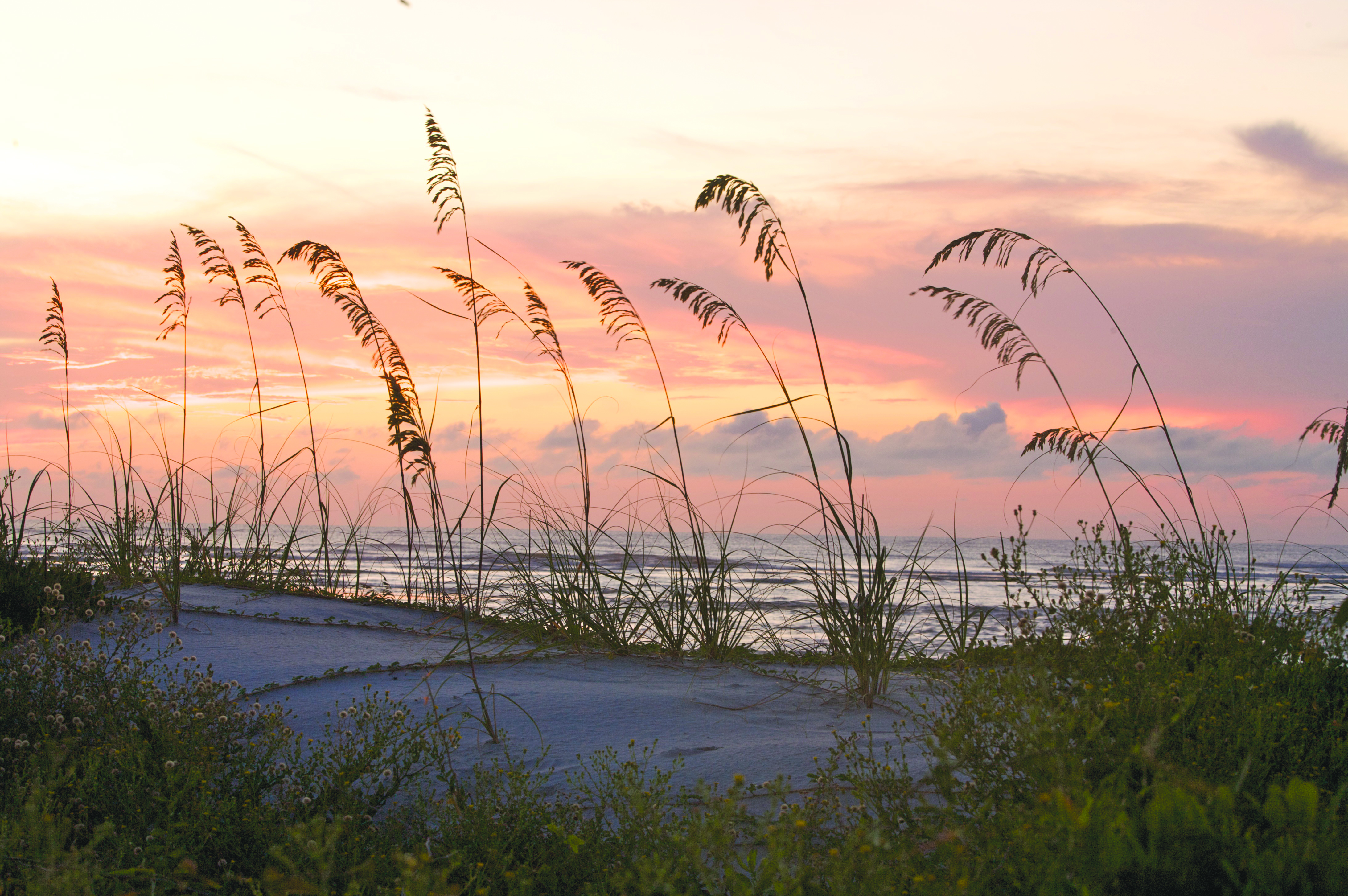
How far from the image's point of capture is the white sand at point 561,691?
10.4ft

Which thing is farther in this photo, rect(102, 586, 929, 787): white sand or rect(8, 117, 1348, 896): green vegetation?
rect(102, 586, 929, 787): white sand

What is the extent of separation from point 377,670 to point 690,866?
8.55 ft

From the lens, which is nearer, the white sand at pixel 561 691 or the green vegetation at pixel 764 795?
the green vegetation at pixel 764 795

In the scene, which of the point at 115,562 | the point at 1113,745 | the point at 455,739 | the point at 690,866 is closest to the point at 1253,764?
the point at 1113,745

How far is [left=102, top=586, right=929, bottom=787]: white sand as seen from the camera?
10.4 ft

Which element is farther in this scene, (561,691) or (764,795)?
(561,691)

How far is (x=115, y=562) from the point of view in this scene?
621 centimetres

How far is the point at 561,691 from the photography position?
3.88 m

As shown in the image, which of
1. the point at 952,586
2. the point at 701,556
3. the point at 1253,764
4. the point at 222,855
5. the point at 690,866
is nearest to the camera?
the point at 690,866

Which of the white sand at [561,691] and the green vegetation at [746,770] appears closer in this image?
the green vegetation at [746,770]

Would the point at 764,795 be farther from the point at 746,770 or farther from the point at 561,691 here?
the point at 561,691

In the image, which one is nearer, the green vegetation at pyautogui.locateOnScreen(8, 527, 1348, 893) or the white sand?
the green vegetation at pyautogui.locateOnScreen(8, 527, 1348, 893)

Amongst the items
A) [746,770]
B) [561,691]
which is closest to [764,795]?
[746,770]

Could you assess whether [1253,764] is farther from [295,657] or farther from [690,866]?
[295,657]
